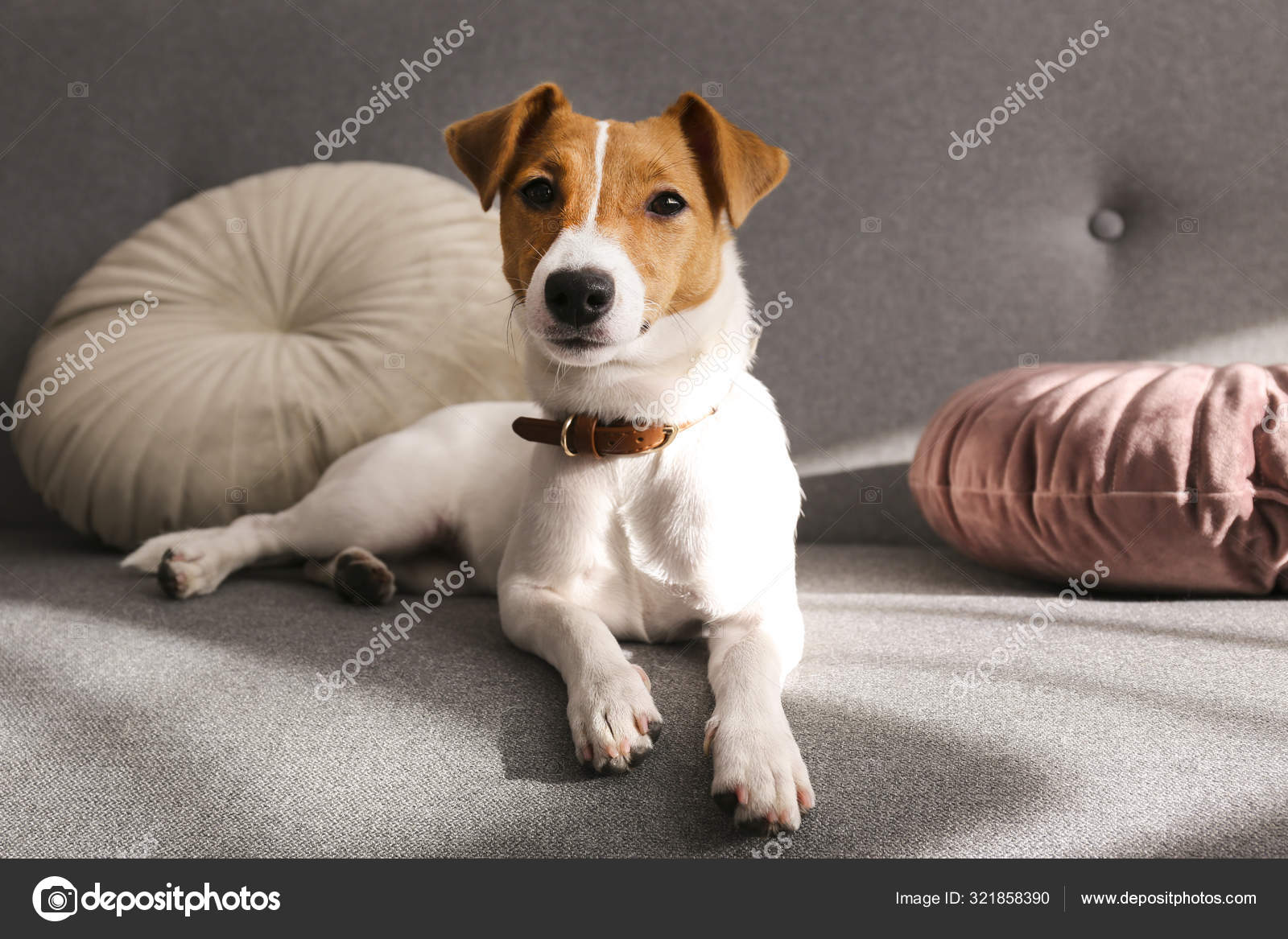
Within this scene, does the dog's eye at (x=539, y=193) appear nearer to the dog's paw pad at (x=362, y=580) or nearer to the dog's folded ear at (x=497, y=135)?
the dog's folded ear at (x=497, y=135)

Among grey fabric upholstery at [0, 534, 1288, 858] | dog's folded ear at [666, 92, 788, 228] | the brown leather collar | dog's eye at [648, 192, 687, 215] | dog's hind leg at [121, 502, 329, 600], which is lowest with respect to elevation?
dog's hind leg at [121, 502, 329, 600]

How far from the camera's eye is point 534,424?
4.66ft

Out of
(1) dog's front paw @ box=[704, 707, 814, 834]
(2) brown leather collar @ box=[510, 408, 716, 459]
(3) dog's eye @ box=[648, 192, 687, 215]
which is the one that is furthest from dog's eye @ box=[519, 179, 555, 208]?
(1) dog's front paw @ box=[704, 707, 814, 834]

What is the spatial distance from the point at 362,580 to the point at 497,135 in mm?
838

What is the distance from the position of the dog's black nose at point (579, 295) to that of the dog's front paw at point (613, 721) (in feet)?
1.51

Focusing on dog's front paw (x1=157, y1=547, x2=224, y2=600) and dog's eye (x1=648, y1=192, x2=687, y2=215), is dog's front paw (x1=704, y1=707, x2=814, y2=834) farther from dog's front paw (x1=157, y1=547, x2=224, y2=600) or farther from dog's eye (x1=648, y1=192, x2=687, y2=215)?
dog's front paw (x1=157, y1=547, x2=224, y2=600)

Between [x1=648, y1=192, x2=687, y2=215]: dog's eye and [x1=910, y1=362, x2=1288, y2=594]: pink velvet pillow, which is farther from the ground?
[x1=648, y1=192, x2=687, y2=215]: dog's eye

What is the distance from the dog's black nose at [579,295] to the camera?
117 centimetres

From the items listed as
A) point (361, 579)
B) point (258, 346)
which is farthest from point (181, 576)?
point (258, 346)

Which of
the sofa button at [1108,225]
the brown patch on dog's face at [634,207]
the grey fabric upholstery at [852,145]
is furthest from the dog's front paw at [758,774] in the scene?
the sofa button at [1108,225]

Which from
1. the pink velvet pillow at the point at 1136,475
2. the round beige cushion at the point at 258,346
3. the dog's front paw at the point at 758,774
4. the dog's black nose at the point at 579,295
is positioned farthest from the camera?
the round beige cushion at the point at 258,346

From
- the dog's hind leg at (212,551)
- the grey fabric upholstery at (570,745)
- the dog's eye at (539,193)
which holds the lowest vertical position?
the dog's hind leg at (212,551)
